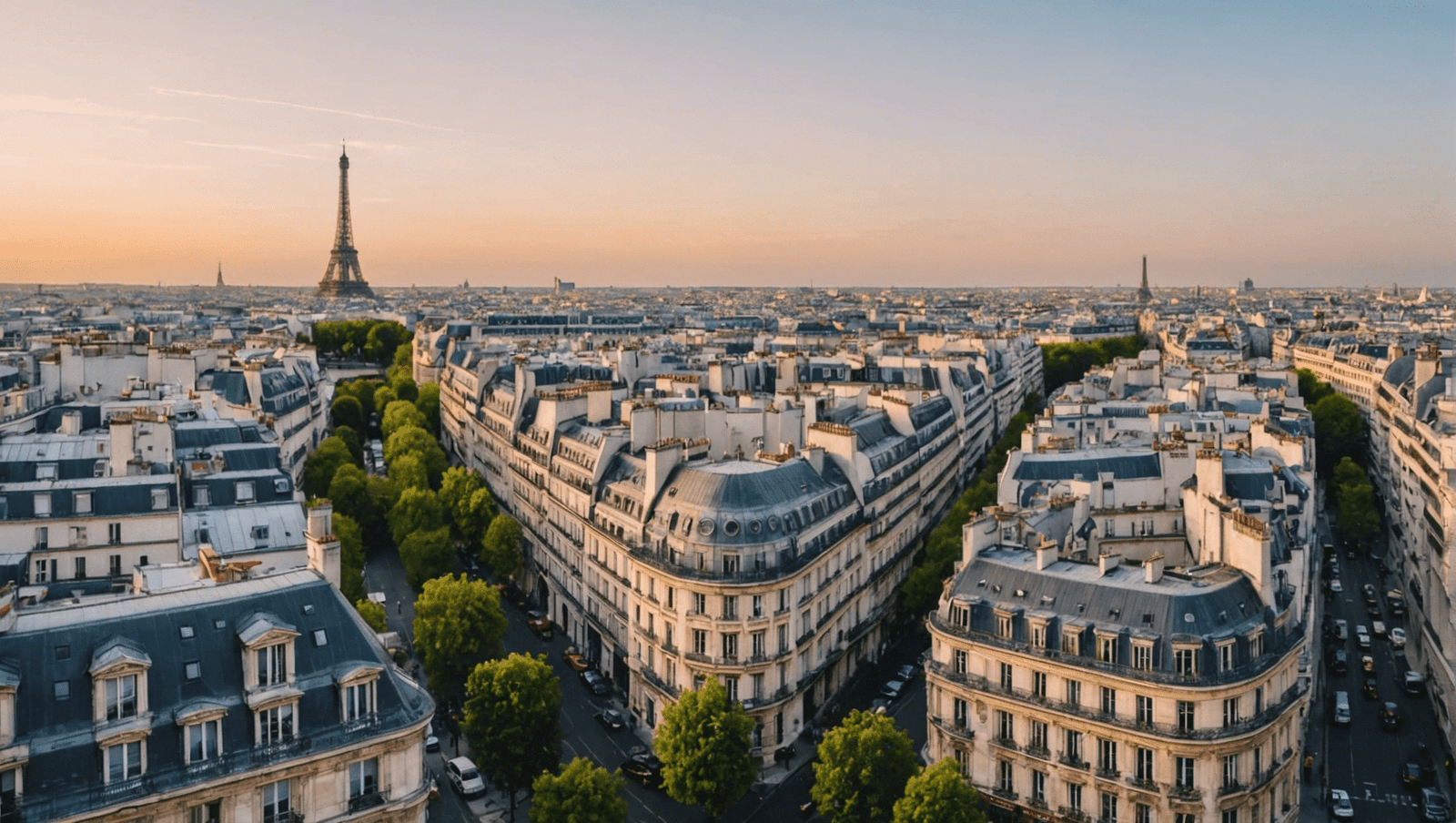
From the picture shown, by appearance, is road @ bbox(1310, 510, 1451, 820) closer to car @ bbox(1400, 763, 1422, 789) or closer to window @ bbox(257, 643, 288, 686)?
car @ bbox(1400, 763, 1422, 789)

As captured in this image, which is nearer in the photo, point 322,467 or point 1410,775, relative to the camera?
point 1410,775

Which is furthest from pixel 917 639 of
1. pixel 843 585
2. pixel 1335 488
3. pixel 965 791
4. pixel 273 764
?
pixel 1335 488

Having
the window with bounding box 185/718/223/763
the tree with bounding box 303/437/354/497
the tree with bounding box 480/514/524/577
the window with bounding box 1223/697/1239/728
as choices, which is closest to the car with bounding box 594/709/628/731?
the tree with bounding box 480/514/524/577

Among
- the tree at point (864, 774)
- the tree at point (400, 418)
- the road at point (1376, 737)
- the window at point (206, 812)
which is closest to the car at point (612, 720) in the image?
the tree at point (864, 774)

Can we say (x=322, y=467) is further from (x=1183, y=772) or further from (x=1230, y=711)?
(x=1230, y=711)

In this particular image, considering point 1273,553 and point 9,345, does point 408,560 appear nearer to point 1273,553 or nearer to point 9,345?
point 1273,553

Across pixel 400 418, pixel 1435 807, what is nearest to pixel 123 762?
pixel 1435 807

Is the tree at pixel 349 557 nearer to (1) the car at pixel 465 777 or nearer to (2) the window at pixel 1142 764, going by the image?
(1) the car at pixel 465 777
